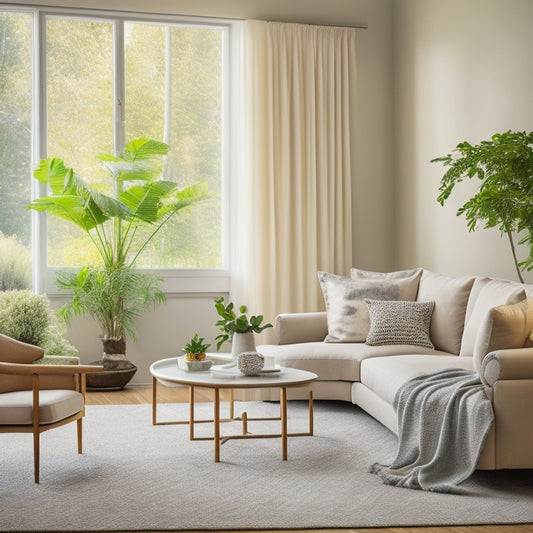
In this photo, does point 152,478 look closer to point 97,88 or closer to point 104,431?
point 104,431

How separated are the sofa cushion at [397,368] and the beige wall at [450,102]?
2.79ft

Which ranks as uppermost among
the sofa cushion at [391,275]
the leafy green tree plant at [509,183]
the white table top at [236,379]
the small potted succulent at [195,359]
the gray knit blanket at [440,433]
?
the leafy green tree plant at [509,183]

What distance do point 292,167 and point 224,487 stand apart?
3676 millimetres

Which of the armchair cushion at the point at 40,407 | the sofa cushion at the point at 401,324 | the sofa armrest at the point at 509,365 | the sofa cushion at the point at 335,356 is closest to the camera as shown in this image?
the sofa armrest at the point at 509,365

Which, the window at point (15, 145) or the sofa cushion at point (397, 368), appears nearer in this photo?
the sofa cushion at point (397, 368)

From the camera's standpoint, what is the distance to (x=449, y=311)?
508 cm

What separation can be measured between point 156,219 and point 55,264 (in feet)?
2.98

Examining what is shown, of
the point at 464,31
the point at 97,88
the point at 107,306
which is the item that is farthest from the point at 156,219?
the point at 464,31

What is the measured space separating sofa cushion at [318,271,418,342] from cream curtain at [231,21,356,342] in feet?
3.14

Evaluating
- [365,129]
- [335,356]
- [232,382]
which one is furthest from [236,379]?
[365,129]

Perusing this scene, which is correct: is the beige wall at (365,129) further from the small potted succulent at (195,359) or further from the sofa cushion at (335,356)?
the small potted succulent at (195,359)

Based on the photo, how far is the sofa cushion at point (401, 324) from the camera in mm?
5180

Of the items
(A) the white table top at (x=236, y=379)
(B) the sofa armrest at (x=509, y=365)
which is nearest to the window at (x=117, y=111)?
(A) the white table top at (x=236, y=379)

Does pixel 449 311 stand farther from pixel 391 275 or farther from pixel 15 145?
pixel 15 145
